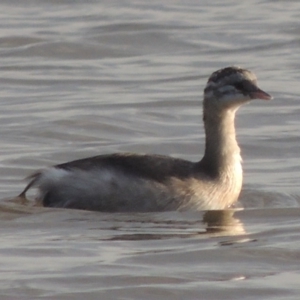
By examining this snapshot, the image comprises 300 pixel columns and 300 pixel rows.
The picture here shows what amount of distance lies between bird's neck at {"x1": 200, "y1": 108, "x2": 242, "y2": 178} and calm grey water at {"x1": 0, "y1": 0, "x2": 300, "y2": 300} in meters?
0.35

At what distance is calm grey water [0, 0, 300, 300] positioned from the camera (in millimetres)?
7512

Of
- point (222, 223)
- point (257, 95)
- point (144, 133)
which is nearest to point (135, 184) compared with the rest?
point (222, 223)

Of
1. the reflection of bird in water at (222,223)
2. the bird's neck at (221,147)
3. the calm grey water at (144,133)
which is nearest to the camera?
the calm grey water at (144,133)

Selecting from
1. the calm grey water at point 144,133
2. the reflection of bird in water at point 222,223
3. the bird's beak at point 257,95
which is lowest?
the reflection of bird in water at point 222,223

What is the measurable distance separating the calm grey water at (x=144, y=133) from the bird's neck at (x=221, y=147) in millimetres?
351

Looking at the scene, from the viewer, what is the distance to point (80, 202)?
9.48 metres

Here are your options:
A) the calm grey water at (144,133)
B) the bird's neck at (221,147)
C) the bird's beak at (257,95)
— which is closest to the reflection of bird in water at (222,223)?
the calm grey water at (144,133)

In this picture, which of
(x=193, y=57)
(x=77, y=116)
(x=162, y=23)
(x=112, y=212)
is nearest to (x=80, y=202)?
(x=112, y=212)

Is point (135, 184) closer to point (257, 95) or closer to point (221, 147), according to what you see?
point (221, 147)

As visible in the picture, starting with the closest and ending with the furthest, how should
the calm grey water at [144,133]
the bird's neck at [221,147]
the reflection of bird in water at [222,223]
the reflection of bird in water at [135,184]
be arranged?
the calm grey water at [144,133]
the reflection of bird in water at [222,223]
the reflection of bird in water at [135,184]
the bird's neck at [221,147]

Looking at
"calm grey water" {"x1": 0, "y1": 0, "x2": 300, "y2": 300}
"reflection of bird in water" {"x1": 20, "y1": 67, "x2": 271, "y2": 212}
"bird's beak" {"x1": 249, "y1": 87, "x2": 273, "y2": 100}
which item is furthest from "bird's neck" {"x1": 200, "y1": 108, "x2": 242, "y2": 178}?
"calm grey water" {"x1": 0, "y1": 0, "x2": 300, "y2": 300}

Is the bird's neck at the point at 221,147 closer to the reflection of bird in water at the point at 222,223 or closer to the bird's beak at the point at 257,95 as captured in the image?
the bird's beak at the point at 257,95

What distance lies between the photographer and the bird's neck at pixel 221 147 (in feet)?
32.8

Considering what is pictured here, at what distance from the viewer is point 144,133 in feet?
41.8
